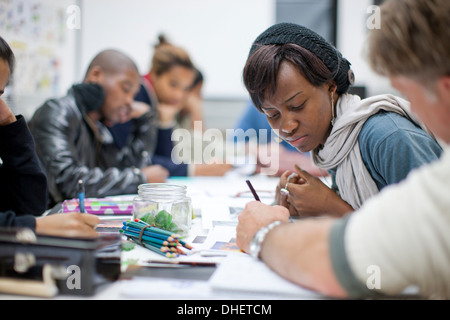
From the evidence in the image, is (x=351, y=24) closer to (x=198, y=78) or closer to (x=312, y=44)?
(x=198, y=78)

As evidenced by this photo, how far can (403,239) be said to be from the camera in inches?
20.4

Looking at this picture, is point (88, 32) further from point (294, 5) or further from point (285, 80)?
point (285, 80)

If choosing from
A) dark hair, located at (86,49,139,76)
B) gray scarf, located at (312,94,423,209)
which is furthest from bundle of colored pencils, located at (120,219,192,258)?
dark hair, located at (86,49,139,76)

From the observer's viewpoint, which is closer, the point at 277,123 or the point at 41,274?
the point at 41,274

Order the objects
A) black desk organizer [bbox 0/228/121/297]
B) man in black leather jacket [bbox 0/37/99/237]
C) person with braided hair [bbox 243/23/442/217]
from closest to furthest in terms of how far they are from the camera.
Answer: black desk organizer [bbox 0/228/121/297] → person with braided hair [bbox 243/23/442/217] → man in black leather jacket [bbox 0/37/99/237]

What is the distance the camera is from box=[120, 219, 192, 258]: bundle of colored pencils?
2.75ft

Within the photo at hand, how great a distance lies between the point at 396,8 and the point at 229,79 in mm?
3356

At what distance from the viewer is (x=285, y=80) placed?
108 cm

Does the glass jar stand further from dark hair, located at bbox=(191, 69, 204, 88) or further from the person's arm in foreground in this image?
dark hair, located at bbox=(191, 69, 204, 88)

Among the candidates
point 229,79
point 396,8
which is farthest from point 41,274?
point 229,79

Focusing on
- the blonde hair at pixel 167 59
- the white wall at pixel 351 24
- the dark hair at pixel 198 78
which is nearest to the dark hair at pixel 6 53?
the blonde hair at pixel 167 59

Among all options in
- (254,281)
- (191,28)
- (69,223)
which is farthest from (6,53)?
(191,28)

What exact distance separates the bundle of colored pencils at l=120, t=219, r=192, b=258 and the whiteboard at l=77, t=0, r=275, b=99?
3013 millimetres
